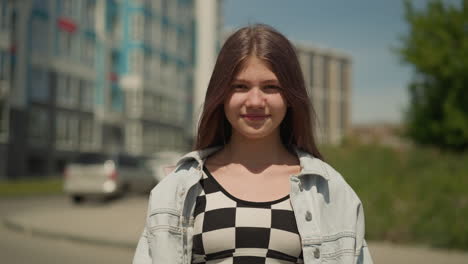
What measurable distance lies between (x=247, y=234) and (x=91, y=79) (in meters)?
40.7

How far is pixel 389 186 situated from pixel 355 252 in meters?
9.36

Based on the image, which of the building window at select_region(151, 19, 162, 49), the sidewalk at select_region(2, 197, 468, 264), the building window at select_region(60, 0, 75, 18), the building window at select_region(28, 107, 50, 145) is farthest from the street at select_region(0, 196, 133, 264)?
the building window at select_region(151, 19, 162, 49)

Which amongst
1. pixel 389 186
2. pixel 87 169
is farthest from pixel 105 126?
pixel 389 186

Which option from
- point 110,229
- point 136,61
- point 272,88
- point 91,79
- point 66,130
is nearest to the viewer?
point 272,88

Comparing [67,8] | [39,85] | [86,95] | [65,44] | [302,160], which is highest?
[67,8]

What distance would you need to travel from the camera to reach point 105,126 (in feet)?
142

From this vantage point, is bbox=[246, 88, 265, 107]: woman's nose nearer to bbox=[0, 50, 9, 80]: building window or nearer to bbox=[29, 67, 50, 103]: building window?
bbox=[0, 50, 9, 80]: building window

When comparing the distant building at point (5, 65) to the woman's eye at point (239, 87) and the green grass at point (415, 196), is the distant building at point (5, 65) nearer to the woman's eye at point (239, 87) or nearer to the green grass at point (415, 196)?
the green grass at point (415, 196)

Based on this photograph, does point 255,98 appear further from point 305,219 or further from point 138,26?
point 138,26

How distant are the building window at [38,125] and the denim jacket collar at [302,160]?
1320 inches

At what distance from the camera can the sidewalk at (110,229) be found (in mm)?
8242

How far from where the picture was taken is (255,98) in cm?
211

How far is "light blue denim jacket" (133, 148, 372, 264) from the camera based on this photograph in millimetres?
2020

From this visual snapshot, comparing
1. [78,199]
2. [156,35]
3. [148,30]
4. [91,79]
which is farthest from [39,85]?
[78,199]
